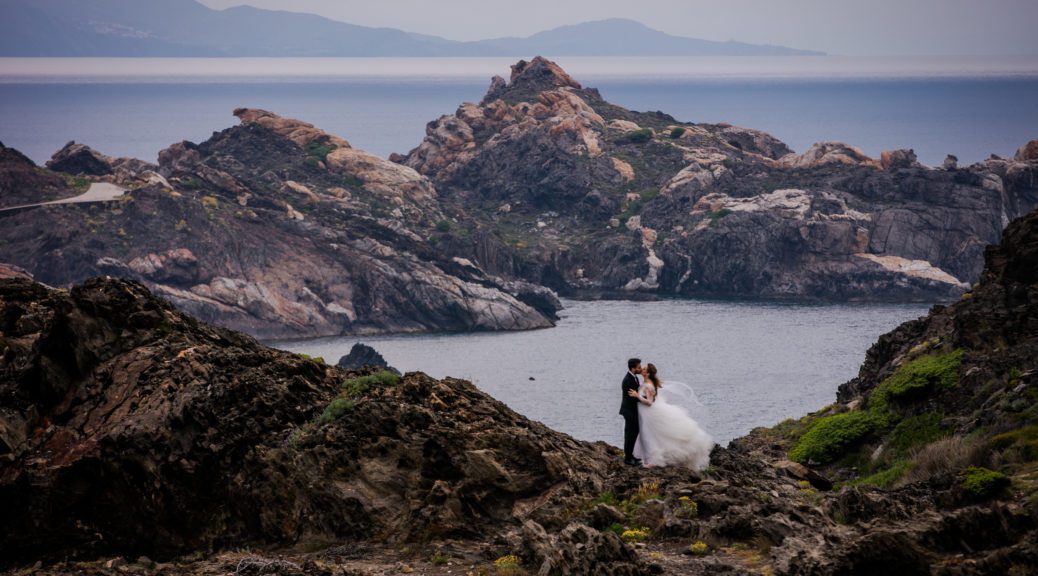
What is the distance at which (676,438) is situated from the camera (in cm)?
2591

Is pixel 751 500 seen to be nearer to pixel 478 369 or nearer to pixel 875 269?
pixel 478 369

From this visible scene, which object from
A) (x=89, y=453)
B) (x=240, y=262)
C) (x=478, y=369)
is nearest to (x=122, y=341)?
(x=89, y=453)

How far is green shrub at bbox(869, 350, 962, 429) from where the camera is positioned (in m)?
35.6

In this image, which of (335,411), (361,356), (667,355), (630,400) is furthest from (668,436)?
(667,355)

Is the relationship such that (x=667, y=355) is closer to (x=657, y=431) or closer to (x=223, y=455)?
(x=657, y=431)

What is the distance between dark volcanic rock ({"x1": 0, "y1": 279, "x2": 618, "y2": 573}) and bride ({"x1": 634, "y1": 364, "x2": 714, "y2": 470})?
45.1 inches

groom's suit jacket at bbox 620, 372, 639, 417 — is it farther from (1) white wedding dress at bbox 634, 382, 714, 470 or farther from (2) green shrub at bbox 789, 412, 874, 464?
(2) green shrub at bbox 789, 412, 874, 464

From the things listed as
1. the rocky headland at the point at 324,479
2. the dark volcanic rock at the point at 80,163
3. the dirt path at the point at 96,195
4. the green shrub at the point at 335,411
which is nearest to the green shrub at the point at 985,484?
the rocky headland at the point at 324,479

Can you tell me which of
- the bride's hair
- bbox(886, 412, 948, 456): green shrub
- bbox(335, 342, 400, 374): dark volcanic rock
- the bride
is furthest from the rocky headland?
bbox(335, 342, 400, 374): dark volcanic rock

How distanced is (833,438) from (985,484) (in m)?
16.4

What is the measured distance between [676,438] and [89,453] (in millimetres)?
11440

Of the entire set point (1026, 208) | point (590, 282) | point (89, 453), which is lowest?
point (590, 282)

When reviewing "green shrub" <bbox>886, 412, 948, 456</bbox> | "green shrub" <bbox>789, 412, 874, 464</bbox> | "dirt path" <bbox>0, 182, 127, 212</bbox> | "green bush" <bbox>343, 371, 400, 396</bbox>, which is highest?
"green bush" <bbox>343, 371, 400, 396</bbox>

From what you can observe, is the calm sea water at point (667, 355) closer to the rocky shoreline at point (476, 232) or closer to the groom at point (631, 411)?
the rocky shoreline at point (476, 232)
